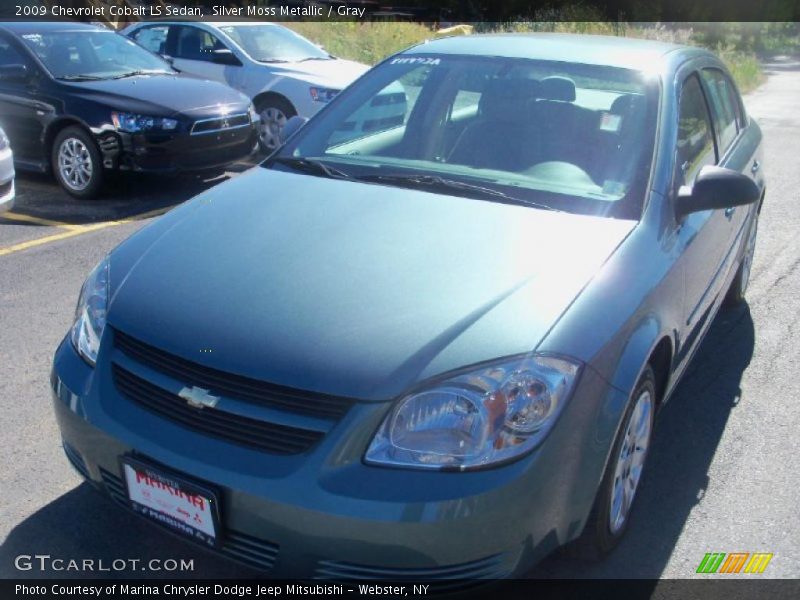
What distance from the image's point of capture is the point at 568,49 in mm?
4035

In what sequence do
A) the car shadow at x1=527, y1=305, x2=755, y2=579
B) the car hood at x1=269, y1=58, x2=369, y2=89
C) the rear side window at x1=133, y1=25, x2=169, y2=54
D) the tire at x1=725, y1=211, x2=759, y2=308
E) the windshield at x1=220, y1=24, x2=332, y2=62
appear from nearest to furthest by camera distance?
the car shadow at x1=527, y1=305, x2=755, y2=579, the tire at x1=725, y1=211, x2=759, y2=308, the car hood at x1=269, y1=58, x2=369, y2=89, the windshield at x1=220, y1=24, x2=332, y2=62, the rear side window at x1=133, y1=25, x2=169, y2=54

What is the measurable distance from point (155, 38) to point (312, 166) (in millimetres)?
8315

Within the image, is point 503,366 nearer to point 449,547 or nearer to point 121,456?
point 449,547

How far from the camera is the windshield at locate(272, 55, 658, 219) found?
3.42 meters

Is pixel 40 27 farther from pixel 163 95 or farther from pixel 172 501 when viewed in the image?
pixel 172 501

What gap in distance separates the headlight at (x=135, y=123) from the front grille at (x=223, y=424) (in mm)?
5516

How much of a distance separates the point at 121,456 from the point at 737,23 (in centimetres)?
4112

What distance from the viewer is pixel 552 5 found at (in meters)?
37.1

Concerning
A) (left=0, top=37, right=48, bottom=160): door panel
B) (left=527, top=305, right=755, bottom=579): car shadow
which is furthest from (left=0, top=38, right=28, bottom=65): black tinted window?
(left=527, top=305, right=755, bottom=579): car shadow

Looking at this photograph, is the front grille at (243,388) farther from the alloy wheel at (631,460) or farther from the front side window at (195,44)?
the front side window at (195,44)

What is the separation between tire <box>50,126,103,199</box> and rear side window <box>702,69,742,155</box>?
5.26 m

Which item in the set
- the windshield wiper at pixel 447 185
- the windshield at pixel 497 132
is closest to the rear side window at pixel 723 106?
the windshield at pixel 497 132

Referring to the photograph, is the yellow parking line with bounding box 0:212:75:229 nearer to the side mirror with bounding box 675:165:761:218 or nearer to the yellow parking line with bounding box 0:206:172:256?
the yellow parking line with bounding box 0:206:172:256

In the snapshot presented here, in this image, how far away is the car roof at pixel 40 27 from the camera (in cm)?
852
